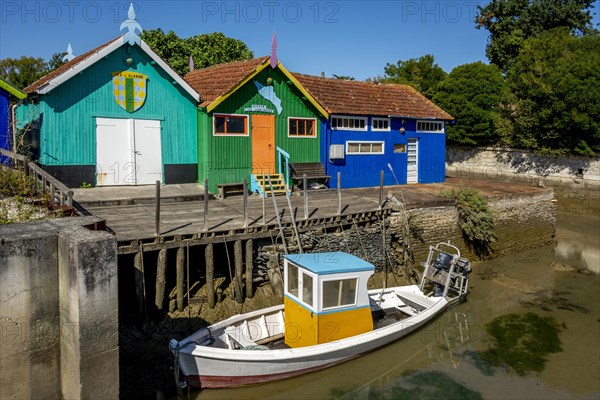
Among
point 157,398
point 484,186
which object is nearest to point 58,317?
point 157,398

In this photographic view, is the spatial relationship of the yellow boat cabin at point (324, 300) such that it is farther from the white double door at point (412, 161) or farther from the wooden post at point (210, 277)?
the white double door at point (412, 161)

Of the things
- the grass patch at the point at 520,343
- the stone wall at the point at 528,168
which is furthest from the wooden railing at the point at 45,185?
the stone wall at the point at 528,168

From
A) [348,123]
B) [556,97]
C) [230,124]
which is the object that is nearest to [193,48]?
[348,123]

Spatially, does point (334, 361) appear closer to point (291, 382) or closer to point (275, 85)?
point (291, 382)

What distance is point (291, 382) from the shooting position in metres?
10.3

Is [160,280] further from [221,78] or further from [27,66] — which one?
[27,66]

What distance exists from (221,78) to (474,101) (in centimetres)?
1893

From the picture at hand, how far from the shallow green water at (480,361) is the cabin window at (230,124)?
9032mm

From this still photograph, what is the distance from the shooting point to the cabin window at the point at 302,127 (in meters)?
19.2

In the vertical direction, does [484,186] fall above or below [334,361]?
above

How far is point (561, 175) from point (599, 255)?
903 centimetres

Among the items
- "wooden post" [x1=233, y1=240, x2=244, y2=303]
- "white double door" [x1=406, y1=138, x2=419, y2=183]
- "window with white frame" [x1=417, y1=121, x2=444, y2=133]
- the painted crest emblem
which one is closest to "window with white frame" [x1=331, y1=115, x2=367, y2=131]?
"white double door" [x1=406, y1=138, x2=419, y2=183]

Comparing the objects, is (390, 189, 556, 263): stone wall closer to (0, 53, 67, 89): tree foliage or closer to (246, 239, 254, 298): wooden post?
(246, 239, 254, 298): wooden post

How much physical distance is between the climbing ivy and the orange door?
625cm
